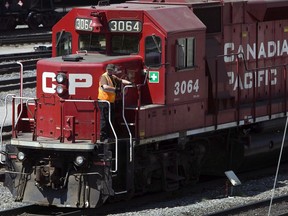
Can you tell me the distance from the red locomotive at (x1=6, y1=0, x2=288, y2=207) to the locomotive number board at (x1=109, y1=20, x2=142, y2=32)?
0.05 ft

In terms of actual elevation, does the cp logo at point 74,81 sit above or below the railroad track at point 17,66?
above

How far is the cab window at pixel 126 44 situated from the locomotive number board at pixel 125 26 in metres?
0.12

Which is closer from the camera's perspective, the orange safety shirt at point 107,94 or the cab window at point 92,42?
the orange safety shirt at point 107,94

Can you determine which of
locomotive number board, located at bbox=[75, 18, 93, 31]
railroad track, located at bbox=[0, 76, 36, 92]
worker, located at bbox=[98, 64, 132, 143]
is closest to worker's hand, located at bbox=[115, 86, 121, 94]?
worker, located at bbox=[98, 64, 132, 143]

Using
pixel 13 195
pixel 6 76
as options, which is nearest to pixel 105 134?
pixel 13 195

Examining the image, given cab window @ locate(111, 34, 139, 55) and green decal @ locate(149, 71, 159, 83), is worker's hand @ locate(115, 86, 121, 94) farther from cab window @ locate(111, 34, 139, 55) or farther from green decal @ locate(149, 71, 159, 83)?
cab window @ locate(111, 34, 139, 55)

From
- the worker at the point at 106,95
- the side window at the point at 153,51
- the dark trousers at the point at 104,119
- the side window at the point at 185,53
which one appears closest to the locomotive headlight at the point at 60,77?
the worker at the point at 106,95

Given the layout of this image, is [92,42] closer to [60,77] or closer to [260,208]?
[60,77]

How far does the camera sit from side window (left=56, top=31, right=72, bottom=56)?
44.8ft

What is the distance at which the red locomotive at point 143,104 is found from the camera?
40.1ft

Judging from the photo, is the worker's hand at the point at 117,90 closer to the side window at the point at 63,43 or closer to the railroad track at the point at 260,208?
the side window at the point at 63,43

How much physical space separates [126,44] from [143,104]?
954mm

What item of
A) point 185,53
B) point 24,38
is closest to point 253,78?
point 185,53

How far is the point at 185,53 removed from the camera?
13133mm
